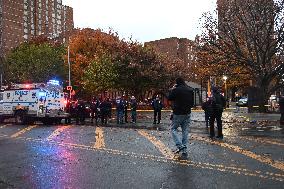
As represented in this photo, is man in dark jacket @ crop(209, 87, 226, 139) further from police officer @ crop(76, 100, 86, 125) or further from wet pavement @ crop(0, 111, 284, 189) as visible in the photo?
police officer @ crop(76, 100, 86, 125)

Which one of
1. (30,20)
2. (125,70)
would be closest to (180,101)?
(125,70)

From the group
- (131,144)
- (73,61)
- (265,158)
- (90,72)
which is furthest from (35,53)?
(265,158)

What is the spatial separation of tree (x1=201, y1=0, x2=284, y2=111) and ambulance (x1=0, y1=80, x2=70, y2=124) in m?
12.4

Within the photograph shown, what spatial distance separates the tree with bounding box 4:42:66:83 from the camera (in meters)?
Answer: 63.1

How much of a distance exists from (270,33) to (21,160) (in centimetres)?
2406

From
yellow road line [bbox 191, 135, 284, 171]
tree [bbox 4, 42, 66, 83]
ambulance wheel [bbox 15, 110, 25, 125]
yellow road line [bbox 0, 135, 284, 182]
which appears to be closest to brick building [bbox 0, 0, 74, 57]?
tree [bbox 4, 42, 66, 83]

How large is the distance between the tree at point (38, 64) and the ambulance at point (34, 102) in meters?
34.1

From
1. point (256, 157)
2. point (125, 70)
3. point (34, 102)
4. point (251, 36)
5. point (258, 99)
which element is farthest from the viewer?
point (125, 70)

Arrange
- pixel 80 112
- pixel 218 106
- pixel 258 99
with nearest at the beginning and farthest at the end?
pixel 218 106 → pixel 80 112 → pixel 258 99

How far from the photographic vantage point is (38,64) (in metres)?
63.4

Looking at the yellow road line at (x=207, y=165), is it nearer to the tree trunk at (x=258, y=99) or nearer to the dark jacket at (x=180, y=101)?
the dark jacket at (x=180, y=101)

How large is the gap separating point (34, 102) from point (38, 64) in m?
38.5

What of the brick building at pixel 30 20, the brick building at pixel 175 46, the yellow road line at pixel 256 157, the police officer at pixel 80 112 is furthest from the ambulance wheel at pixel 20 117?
the brick building at pixel 175 46

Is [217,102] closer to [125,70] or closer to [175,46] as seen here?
[125,70]
